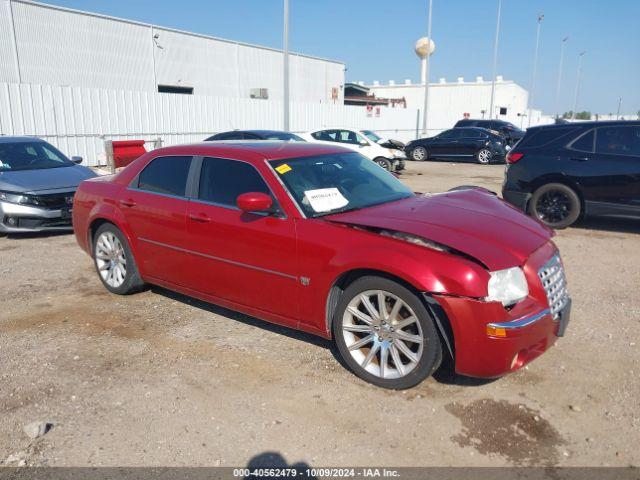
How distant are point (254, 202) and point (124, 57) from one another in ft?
89.7

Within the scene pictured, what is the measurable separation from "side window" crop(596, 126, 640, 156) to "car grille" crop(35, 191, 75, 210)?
8.18m

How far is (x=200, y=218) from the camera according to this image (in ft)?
14.5

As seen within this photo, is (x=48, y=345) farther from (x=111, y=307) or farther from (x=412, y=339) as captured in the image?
(x=412, y=339)

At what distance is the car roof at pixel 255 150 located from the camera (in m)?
4.33

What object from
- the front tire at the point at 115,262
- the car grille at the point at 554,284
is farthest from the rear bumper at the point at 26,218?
the car grille at the point at 554,284

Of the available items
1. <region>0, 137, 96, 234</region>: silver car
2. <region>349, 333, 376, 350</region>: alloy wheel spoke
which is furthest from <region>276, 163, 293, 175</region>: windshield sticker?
<region>0, 137, 96, 234</region>: silver car

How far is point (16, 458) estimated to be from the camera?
291 cm

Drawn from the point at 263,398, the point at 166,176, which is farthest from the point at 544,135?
the point at 263,398

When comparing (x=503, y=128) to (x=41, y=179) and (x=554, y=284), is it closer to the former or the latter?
(x=41, y=179)

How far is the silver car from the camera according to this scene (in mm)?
7867

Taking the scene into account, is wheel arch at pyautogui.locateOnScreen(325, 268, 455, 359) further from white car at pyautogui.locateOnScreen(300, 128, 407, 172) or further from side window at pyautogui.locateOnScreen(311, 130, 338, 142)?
side window at pyautogui.locateOnScreen(311, 130, 338, 142)

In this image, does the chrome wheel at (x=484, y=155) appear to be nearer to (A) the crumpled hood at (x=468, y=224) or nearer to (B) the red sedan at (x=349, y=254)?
(B) the red sedan at (x=349, y=254)

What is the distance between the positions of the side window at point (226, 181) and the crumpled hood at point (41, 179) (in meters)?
4.67

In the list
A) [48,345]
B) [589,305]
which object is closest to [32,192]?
[48,345]
